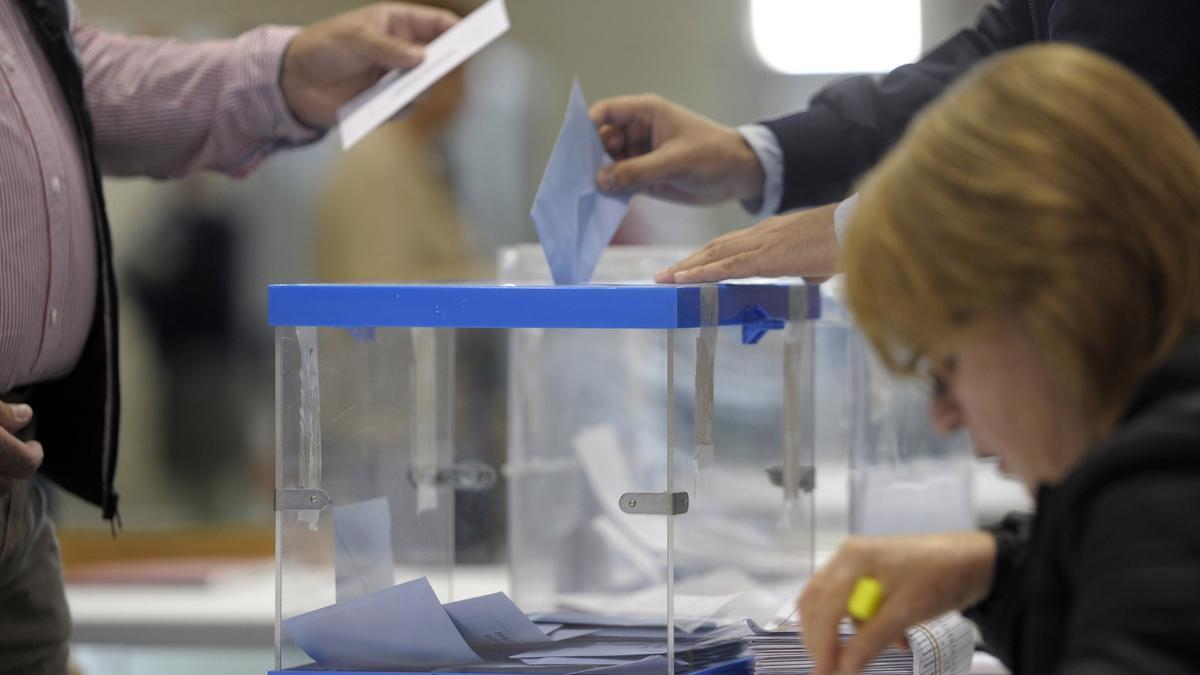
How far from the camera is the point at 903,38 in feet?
10.2

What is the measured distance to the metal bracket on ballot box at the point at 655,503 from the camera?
3.03ft

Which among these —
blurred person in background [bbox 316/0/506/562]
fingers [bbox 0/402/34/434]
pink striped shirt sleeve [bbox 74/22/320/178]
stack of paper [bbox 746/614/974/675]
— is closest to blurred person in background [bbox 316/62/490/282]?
blurred person in background [bbox 316/0/506/562]

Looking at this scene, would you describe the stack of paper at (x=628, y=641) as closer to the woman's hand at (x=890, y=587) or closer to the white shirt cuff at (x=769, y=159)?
the woman's hand at (x=890, y=587)

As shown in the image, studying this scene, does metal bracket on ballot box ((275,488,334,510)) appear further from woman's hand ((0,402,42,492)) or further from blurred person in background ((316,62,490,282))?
blurred person in background ((316,62,490,282))

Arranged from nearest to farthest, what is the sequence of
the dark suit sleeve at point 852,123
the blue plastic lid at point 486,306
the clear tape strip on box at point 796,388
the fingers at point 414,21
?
the blue plastic lid at point 486,306
the clear tape strip on box at point 796,388
the dark suit sleeve at point 852,123
the fingers at point 414,21

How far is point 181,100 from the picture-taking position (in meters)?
1.45

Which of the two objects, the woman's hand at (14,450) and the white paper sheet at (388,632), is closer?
the white paper sheet at (388,632)

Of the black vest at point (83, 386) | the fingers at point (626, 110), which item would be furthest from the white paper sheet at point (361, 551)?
the fingers at point (626, 110)

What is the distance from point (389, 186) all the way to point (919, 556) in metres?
2.64

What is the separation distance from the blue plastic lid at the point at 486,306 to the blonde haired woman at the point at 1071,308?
10.8 inches

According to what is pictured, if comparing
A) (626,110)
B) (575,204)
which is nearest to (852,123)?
(626,110)

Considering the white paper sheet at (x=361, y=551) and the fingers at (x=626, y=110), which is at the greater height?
the fingers at (x=626, y=110)

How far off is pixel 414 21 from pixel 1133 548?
1.10m

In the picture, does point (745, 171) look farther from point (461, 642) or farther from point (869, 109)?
point (461, 642)
